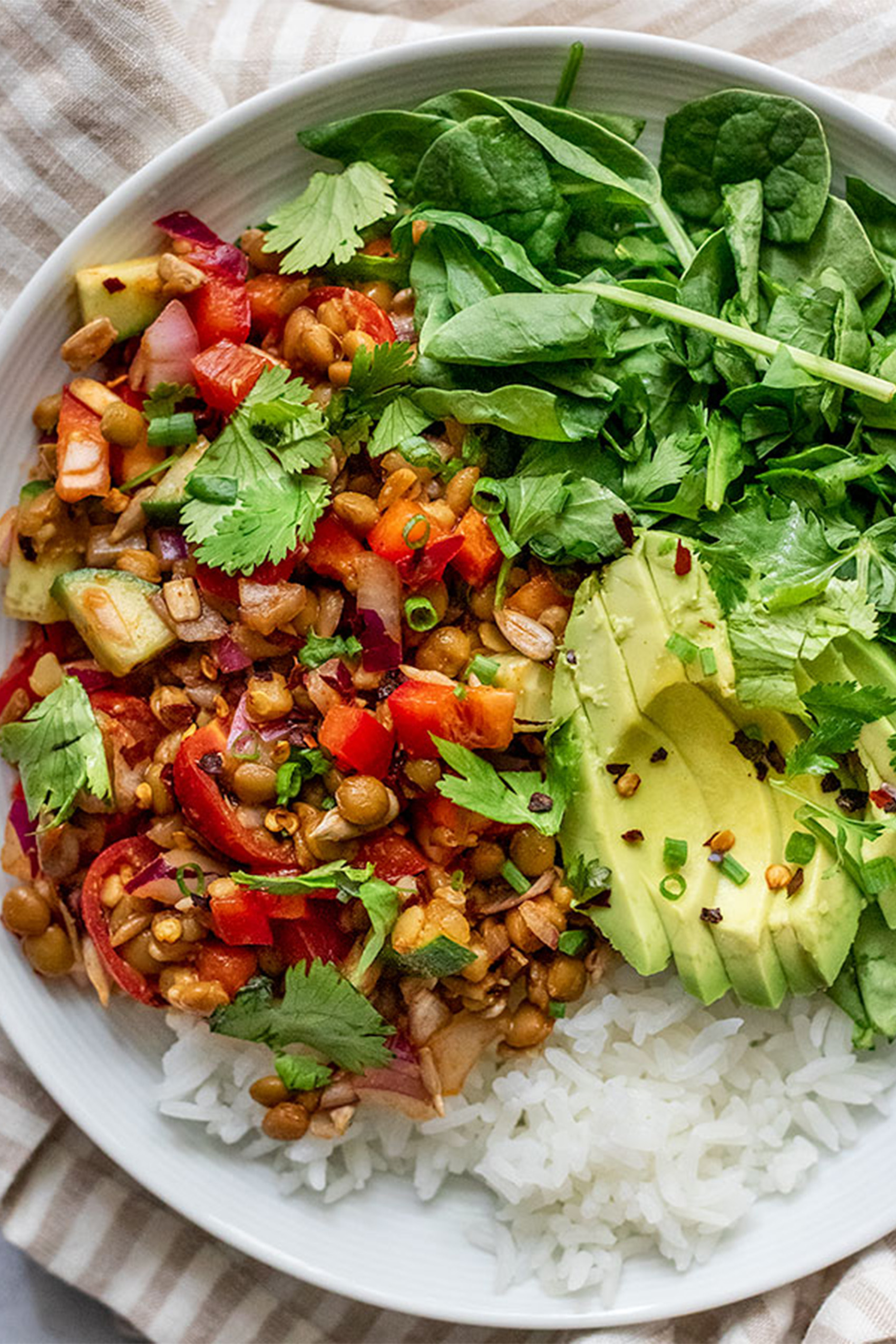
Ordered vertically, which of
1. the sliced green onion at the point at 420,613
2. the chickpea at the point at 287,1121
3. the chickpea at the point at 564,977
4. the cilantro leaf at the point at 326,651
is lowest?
the chickpea at the point at 287,1121

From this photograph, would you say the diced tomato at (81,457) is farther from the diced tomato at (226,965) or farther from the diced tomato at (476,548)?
the diced tomato at (226,965)

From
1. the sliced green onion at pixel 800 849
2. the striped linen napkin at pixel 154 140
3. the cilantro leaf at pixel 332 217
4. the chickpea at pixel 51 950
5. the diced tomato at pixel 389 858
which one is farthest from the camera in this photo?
the striped linen napkin at pixel 154 140

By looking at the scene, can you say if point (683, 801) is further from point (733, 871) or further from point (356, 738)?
point (356, 738)

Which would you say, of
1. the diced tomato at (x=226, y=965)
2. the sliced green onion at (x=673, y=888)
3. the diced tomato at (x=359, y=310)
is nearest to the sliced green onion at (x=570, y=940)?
the sliced green onion at (x=673, y=888)

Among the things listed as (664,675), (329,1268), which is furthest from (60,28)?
(329,1268)

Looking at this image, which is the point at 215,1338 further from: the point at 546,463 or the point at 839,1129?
the point at 546,463

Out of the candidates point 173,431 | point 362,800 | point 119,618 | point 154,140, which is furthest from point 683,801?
point 154,140
